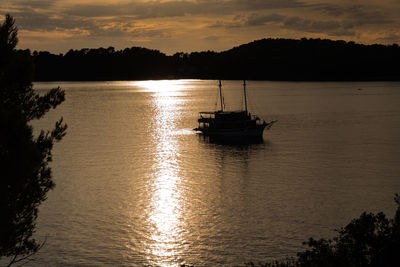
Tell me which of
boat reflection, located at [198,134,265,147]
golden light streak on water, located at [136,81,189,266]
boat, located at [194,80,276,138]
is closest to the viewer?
golden light streak on water, located at [136,81,189,266]

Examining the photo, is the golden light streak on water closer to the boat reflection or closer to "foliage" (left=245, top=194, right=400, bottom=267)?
the boat reflection

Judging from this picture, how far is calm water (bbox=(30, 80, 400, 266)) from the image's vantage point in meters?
37.5

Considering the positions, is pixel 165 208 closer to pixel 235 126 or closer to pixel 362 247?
pixel 362 247

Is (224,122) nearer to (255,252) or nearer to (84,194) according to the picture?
(84,194)

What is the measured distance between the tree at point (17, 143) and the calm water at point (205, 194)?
16.7 metres

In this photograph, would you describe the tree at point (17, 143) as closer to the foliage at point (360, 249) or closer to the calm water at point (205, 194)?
the foliage at point (360, 249)

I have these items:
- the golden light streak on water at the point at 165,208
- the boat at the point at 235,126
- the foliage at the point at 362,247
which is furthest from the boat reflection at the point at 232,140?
the foliage at the point at 362,247

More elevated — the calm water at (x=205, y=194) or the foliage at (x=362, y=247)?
the foliage at (x=362, y=247)

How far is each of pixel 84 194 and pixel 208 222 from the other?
58.2 ft

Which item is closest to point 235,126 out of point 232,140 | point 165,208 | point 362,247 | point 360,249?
point 232,140

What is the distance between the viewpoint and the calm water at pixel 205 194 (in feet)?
123

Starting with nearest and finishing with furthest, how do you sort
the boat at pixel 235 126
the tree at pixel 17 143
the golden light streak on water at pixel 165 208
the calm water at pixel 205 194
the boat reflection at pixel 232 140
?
the tree at pixel 17 143 < the golden light streak on water at pixel 165 208 < the calm water at pixel 205 194 < the boat reflection at pixel 232 140 < the boat at pixel 235 126

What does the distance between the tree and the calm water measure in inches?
658

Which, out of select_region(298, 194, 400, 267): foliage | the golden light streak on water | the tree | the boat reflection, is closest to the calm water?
the golden light streak on water
